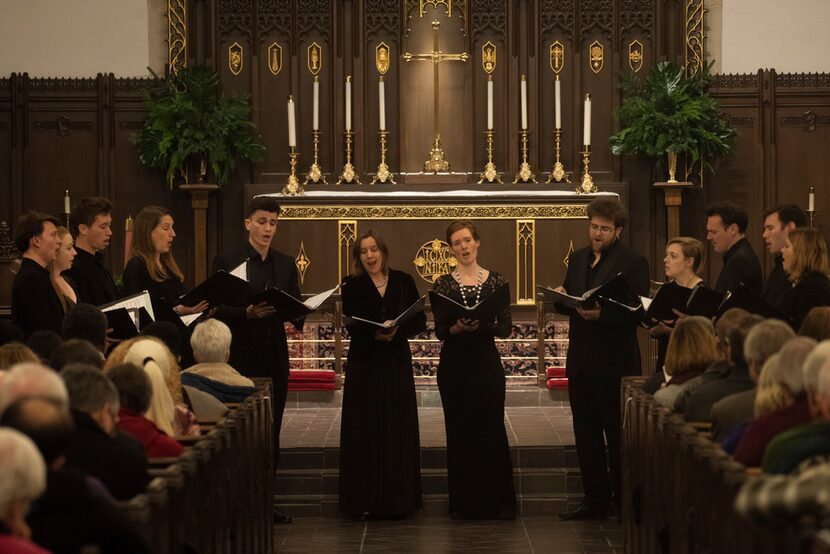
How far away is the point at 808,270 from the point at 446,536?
87.0 inches

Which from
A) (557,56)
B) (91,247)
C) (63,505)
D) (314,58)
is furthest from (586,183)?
(63,505)

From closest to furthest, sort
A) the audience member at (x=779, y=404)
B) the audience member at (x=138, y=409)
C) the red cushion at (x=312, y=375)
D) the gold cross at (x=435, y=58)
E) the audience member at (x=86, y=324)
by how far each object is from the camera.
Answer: the audience member at (x=779, y=404) → the audience member at (x=138, y=409) → the audience member at (x=86, y=324) → the red cushion at (x=312, y=375) → the gold cross at (x=435, y=58)

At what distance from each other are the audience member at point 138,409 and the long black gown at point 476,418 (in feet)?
9.49

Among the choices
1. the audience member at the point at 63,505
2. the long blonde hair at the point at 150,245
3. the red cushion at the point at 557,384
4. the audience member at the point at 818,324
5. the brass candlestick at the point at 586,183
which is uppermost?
the brass candlestick at the point at 586,183

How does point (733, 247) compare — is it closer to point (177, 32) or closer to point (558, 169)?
point (558, 169)

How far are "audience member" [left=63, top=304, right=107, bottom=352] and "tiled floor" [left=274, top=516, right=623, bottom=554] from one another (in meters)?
1.75

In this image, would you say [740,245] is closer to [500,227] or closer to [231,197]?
[500,227]

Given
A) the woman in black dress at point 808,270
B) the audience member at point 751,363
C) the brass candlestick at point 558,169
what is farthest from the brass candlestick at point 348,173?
the audience member at point 751,363

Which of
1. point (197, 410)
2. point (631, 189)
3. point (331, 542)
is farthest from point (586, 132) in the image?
point (197, 410)

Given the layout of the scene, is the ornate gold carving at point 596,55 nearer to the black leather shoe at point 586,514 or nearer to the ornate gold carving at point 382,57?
the ornate gold carving at point 382,57

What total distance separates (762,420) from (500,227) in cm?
785

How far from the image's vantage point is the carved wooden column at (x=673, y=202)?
41.2 ft

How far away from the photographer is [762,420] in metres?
4.32

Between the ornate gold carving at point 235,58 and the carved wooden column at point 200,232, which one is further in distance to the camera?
the ornate gold carving at point 235,58
